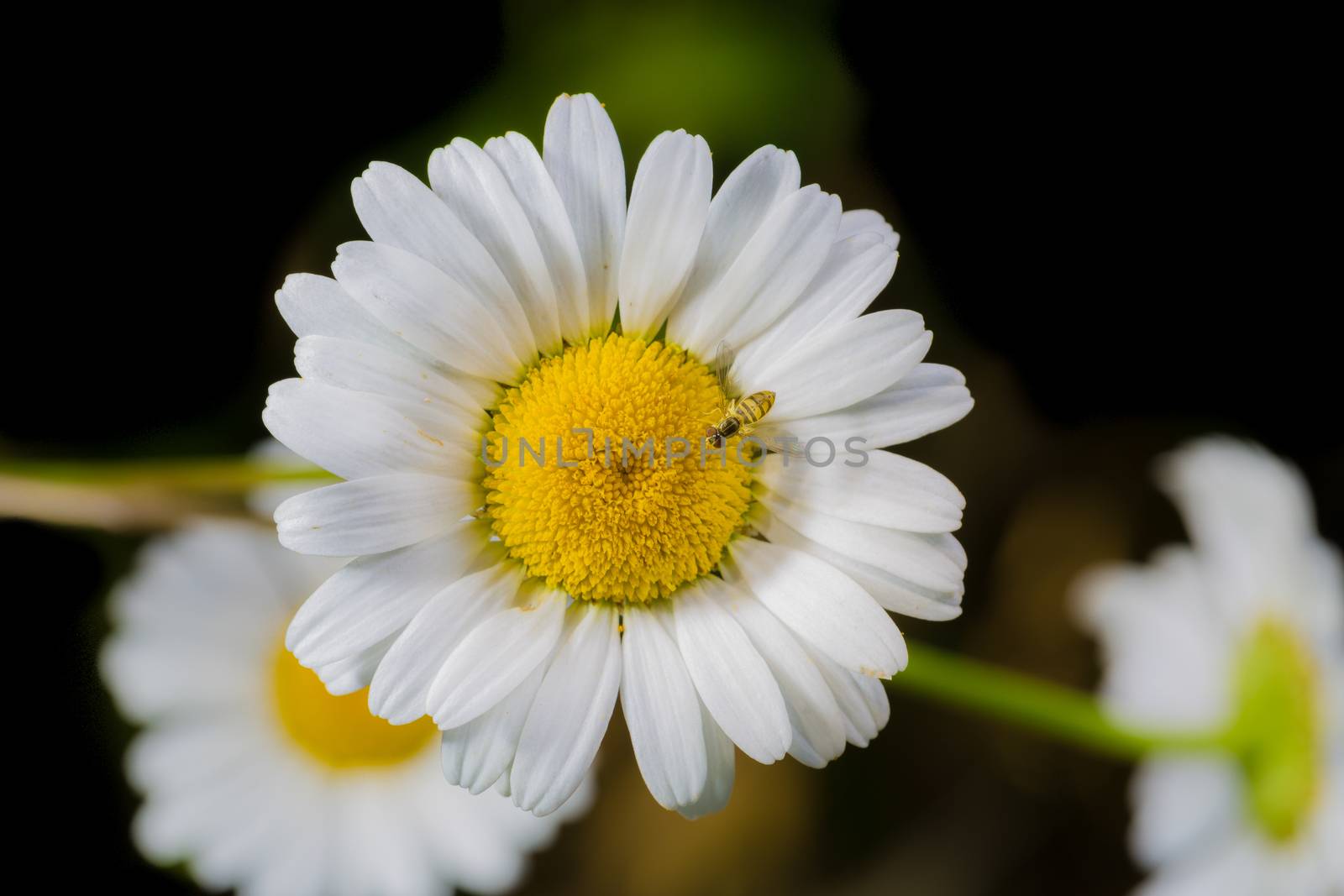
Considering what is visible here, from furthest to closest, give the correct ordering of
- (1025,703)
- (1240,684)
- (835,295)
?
(1240,684), (1025,703), (835,295)

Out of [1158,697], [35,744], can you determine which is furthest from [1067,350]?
[35,744]

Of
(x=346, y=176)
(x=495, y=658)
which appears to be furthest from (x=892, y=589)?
(x=346, y=176)

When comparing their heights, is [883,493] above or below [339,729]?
above

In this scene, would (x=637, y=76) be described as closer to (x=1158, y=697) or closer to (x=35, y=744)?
(x=1158, y=697)

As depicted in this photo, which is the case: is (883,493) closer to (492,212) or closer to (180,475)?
(492,212)

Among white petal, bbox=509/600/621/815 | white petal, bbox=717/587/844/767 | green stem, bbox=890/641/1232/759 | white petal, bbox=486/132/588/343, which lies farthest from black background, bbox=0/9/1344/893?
white petal, bbox=717/587/844/767
